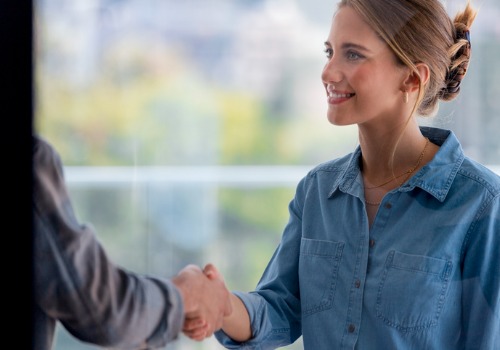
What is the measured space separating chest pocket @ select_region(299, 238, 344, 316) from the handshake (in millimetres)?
219

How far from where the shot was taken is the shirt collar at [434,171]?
1.23 metres

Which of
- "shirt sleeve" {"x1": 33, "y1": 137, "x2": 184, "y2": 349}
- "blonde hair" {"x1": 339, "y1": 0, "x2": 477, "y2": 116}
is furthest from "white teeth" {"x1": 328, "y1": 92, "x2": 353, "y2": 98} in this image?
"shirt sleeve" {"x1": 33, "y1": 137, "x2": 184, "y2": 349}

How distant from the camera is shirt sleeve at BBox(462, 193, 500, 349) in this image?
1199 mm

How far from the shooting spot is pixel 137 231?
0.90 metres

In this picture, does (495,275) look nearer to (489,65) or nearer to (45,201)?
(489,65)

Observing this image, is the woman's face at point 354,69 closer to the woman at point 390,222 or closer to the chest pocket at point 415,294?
the woman at point 390,222

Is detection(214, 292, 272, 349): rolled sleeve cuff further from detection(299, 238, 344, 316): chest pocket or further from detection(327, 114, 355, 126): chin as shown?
detection(327, 114, 355, 126): chin

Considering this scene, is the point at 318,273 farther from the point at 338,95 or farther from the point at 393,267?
the point at 338,95

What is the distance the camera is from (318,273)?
4.20 feet

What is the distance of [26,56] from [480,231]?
762 mm

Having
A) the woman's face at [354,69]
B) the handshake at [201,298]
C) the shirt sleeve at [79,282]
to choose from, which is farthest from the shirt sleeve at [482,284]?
the shirt sleeve at [79,282]

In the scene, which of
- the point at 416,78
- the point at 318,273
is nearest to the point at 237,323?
the point at 318,273

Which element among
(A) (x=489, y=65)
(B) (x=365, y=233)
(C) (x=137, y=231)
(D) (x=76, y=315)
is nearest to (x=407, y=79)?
(A) (x=489, y=65)

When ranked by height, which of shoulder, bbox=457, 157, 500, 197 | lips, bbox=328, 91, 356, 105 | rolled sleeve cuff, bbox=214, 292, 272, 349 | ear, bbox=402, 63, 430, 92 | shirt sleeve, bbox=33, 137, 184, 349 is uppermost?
ear, bbox=402, 63, 430, 92
